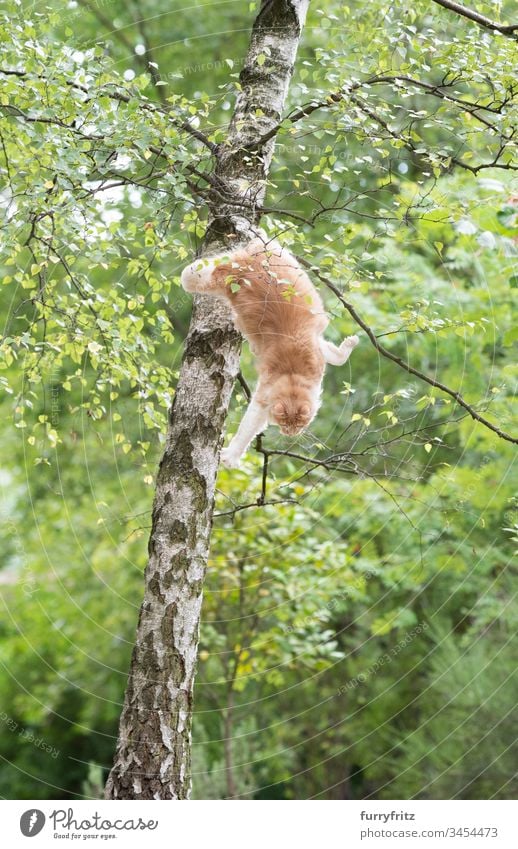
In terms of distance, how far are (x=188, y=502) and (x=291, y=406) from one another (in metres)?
0.49

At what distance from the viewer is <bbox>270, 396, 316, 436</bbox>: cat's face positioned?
3090mm

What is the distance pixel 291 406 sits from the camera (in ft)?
10.2

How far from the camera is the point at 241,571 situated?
5941 mm

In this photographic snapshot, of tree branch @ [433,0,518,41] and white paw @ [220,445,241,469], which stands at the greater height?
tree branch @ [433,0,518,41]

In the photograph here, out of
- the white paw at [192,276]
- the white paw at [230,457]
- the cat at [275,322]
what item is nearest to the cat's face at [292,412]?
the cat at [275,322]

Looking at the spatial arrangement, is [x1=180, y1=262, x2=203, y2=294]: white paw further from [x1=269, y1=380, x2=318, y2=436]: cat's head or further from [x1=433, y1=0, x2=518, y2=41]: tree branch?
[x1=433, y1=0, x2=518, y2=41]: tree branch
